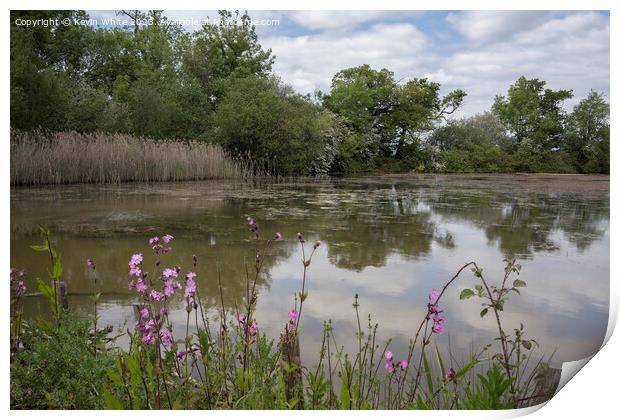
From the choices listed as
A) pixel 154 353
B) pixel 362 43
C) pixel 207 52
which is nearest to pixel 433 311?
pixel 154 353

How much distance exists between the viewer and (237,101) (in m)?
3.27

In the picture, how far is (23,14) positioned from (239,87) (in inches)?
53.3

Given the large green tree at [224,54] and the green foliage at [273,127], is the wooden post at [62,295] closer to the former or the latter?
the large green tree at [224,54]

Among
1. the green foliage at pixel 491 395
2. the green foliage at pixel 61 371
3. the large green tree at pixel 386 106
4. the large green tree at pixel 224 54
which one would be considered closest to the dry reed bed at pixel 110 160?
the large green tree at pixel 224 54

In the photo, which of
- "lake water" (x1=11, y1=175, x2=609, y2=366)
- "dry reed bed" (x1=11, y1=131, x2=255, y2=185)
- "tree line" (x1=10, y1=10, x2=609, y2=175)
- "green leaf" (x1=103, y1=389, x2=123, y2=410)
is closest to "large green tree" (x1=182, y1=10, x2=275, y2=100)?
"tree line" (x1=10, y1=10, x2=609, y2=175)

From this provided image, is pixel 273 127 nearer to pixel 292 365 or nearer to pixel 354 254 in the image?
pixel 354 254

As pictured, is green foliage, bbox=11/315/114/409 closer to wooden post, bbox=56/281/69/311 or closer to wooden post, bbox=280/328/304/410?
wooden post, bbox=56/281/69/311

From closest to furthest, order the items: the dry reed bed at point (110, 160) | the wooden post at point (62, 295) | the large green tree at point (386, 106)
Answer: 1. the wooden post at point (62, 295)
2. the dry reed bed at point (110, 160)
3. the large green tree at point (386, 106)

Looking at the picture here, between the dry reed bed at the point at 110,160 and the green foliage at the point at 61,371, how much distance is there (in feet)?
2.53

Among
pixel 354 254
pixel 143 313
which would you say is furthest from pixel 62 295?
pixel 354 254

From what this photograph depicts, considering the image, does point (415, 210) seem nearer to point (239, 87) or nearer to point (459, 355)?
point (239, 87)

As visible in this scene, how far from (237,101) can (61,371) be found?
2028 millimetres

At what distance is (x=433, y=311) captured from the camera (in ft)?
5.08

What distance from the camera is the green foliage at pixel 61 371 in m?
1.66
